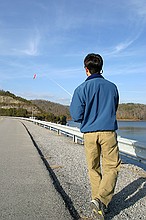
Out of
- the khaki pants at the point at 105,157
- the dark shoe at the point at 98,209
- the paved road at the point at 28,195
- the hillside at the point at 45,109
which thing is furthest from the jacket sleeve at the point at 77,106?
the hillside at the point at 45,109

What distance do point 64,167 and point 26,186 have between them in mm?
2532

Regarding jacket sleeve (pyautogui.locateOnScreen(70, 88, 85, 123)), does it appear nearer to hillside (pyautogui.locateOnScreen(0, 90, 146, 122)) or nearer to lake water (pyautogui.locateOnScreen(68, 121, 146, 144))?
lake water (pyautogui.locateOnScreen(68, 121, 146, 144))

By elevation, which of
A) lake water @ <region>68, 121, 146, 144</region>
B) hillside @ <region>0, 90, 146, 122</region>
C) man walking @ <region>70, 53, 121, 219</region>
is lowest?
lake water @ <region>68, 121, 146, 144</region>

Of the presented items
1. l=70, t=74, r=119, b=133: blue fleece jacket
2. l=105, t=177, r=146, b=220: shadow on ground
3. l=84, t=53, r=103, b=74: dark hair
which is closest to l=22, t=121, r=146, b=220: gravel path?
l=105, t=177, r=146, b=220: shadow on ground

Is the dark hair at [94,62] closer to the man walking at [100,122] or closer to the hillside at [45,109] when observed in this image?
the man walking at [100,122]

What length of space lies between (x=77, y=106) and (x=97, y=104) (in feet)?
0.91

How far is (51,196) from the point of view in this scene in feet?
16.8

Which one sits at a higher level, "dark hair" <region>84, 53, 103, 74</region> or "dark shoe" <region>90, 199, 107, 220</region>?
"dark hair" <region>84, 53, 103, 74</region>

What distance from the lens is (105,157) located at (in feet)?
13.9

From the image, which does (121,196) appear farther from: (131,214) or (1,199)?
(1,199)

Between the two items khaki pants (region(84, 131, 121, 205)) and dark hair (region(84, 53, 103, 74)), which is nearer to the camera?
khaki pants (region(84, 131, 121, 205))

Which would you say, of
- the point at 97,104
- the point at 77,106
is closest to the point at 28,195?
the point at 77,106

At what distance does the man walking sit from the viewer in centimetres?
418

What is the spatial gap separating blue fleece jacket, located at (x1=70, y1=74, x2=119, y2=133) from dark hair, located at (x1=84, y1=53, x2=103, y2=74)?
0.17m
